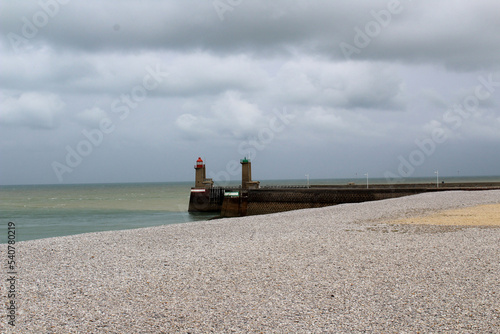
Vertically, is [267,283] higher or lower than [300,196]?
lower

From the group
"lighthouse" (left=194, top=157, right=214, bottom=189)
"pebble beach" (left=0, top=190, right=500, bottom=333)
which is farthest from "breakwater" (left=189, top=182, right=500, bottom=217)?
"pebble beach" (left=0, top=190, right=500, bottom=333)

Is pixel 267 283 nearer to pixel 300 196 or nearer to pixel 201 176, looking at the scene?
pixel 300 196

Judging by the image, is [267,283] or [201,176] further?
[201,176]

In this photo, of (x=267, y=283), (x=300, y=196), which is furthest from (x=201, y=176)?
(x=267, y=283)

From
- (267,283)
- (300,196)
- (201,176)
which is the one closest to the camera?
(267,283)

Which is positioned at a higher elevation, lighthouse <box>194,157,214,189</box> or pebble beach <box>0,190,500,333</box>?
lighthouse <box>194,157,214,189</box>

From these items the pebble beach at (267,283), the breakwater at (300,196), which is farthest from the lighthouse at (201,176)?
the pebble beach at (267,283)

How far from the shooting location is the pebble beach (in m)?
6.64

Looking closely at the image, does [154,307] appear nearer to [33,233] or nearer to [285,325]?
[285,325]

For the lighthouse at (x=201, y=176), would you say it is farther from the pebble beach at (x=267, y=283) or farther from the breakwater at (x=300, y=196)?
the pebble beach at (x=267, y=283)

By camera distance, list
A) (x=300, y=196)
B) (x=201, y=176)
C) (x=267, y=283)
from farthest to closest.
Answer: (x=201, y=176) → (x=300, y=196) → (x=267, y=283)

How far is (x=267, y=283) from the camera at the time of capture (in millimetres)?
8602

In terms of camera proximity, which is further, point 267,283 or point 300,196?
point 300,196

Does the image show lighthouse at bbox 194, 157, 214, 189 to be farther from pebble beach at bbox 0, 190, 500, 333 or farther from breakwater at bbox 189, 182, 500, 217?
pebble beach at bbox 0, 190, 500, 333
